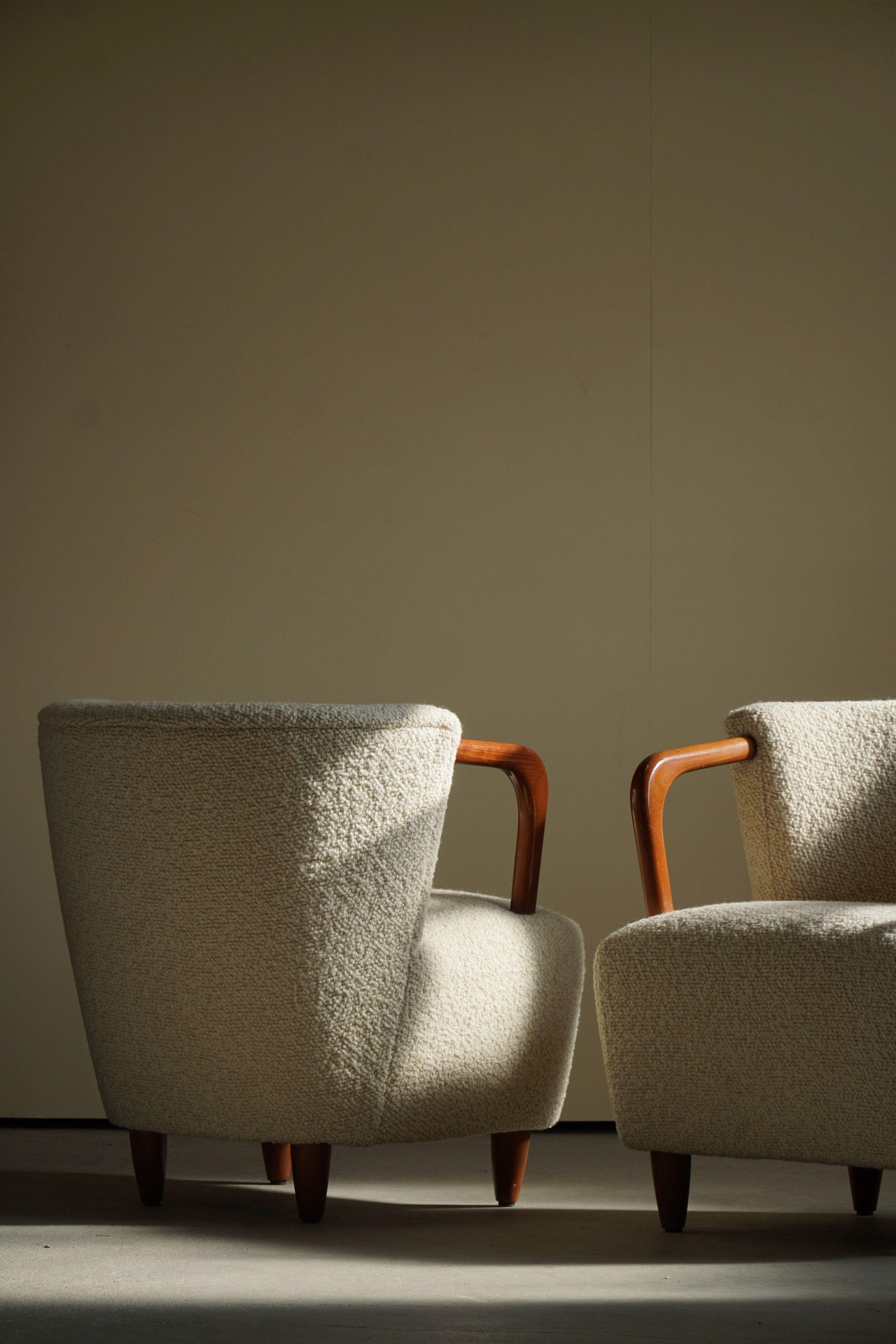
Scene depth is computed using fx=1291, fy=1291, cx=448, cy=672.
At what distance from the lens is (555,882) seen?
2.84 metres

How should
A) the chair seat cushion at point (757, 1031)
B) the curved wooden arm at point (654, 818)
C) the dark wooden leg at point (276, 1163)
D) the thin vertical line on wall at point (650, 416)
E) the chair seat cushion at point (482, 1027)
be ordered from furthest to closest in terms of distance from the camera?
the thin vertical line on wall at point (650, 416) → the dark wooden leg at point (276, 1163) → the curved wooden arm at point (654, 818) → the chair seat cushion at point (482, 1027) → the chair seat cushion at point (757, 1031)

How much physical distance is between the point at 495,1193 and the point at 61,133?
2423 mm

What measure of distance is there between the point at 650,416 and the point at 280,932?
5.61 feet

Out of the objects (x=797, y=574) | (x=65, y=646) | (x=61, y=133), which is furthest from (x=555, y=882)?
(x=61, y=133)

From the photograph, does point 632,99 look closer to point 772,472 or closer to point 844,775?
point 772,472

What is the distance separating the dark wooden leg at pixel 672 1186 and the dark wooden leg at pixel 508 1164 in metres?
0.24

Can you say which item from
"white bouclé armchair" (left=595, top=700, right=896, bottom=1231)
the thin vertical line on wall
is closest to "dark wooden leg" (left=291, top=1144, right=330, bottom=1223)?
"white bouclé armchair" (left=595, top=700, right=896, bottom=1231)

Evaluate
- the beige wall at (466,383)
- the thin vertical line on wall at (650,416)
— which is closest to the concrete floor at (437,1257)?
the beige wall at (466,383)

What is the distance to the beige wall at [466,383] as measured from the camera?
2.85 metres

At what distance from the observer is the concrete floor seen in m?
1.29

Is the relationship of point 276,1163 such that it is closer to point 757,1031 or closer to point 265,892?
point 265,892

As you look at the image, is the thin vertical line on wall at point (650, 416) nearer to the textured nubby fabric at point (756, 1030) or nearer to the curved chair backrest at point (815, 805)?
the curved chair backrest at point (815, 805)

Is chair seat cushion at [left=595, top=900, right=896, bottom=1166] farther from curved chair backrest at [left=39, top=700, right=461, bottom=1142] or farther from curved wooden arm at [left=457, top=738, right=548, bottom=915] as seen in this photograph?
curved chair backrest at [left=39, top=700, right=461, bottom=1142]

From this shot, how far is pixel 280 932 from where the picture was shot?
1.58 m
